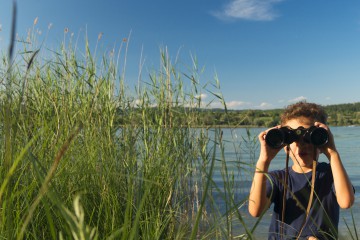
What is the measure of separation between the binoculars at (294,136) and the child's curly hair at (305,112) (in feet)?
1.27

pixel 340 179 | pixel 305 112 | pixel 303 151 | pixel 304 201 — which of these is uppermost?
pixel 305 112

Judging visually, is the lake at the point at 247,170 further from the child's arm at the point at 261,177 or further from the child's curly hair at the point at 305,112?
the child's curly hair at the point at 305,112

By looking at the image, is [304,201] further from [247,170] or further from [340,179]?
[247,170]

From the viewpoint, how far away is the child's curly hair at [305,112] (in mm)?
2234

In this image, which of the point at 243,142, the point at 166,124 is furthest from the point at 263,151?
the point at 243,142

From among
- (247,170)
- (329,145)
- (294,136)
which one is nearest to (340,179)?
(329,145)

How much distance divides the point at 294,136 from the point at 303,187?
0.45 meters

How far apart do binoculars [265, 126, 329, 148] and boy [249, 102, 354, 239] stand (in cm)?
3

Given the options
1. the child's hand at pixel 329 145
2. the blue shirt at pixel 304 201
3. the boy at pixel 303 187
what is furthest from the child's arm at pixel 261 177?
the child's hand at pixel 329 145

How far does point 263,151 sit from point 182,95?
5.63 ft

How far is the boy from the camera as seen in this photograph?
6.30 ft

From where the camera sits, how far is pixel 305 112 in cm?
224

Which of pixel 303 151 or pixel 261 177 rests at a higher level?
pixel 303 151

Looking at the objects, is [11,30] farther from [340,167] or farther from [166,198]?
[166,198]
